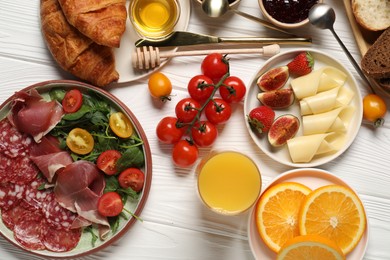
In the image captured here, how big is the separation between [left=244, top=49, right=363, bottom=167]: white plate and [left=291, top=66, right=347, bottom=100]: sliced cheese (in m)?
0.03

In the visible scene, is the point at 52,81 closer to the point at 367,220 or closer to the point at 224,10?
the point at 224,10

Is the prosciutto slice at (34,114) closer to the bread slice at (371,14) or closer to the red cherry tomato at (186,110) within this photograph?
the red cherry tomato at (186,110)

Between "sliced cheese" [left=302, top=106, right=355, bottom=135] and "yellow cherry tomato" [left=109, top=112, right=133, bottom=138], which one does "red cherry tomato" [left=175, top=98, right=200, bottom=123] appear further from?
"sliced cheese" [left=302, top=106, right=355, bottom=135]

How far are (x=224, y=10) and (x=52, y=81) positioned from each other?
77 cm

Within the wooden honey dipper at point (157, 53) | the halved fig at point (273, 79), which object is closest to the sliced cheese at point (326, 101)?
the halved fig at point (273, 79)

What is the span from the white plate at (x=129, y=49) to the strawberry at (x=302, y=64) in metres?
0.49

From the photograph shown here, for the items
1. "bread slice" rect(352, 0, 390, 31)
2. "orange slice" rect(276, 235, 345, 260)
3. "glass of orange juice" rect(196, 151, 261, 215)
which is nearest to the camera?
"orange slice" rect(276, 235, 345, 260)

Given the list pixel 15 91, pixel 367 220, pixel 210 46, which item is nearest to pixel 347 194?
pixel 367 220

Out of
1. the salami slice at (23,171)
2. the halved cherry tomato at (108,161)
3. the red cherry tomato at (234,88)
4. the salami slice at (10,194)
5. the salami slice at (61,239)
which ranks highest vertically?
the red cherry tomato at (234,88)

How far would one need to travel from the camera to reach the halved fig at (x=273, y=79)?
82.8 inches

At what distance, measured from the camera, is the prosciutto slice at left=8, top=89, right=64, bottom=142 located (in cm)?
204

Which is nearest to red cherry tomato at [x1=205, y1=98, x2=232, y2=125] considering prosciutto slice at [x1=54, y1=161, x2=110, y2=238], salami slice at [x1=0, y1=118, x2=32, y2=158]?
prosciutto slice at [x1=54, y1=161, x2=110, y2=238]

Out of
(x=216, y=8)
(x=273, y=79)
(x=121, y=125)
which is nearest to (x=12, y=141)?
(x=121, y=125)

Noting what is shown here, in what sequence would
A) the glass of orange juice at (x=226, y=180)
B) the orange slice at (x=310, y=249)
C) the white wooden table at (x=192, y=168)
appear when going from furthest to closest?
the white wooden table at (x=192, y=168)
the glass of orange juice at (x=226, y=180)
the orange slice at (x=310, y=249)
